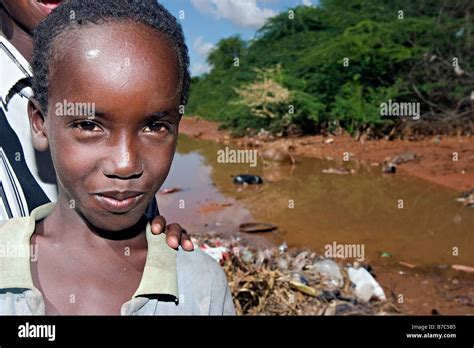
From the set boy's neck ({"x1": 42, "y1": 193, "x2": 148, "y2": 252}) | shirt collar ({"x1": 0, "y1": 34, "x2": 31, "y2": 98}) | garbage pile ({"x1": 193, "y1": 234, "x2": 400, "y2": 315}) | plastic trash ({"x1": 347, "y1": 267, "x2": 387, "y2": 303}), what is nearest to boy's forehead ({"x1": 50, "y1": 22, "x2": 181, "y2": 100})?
boy's neck ({"x1": 42, "y1": 193, "x2": 148, "y2": 252})

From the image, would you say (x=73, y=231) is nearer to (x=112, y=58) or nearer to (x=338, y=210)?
(x=112, y=58)

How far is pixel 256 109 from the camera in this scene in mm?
9891

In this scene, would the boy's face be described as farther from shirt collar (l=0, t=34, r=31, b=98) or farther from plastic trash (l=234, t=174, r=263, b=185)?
plastic trash (l=234, t=174, r=263, b=185)

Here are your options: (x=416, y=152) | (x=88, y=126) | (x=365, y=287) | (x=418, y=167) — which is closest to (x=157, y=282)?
(x=88, y=126)

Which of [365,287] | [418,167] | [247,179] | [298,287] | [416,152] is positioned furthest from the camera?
[416,152]

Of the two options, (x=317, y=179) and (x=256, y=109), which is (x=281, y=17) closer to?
(x=256, y=109)

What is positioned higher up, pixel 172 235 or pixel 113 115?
pixel 113 115

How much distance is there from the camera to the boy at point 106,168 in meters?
0.90

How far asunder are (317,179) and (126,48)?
18.2 feet

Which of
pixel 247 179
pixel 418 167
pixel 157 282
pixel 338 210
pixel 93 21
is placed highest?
pixel 418 167

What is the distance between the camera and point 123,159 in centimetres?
93

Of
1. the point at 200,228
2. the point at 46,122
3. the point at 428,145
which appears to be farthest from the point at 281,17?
the point at 46,122

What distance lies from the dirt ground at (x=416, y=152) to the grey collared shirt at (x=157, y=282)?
15.8 ft

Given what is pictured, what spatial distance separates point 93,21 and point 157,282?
0.48 metres
